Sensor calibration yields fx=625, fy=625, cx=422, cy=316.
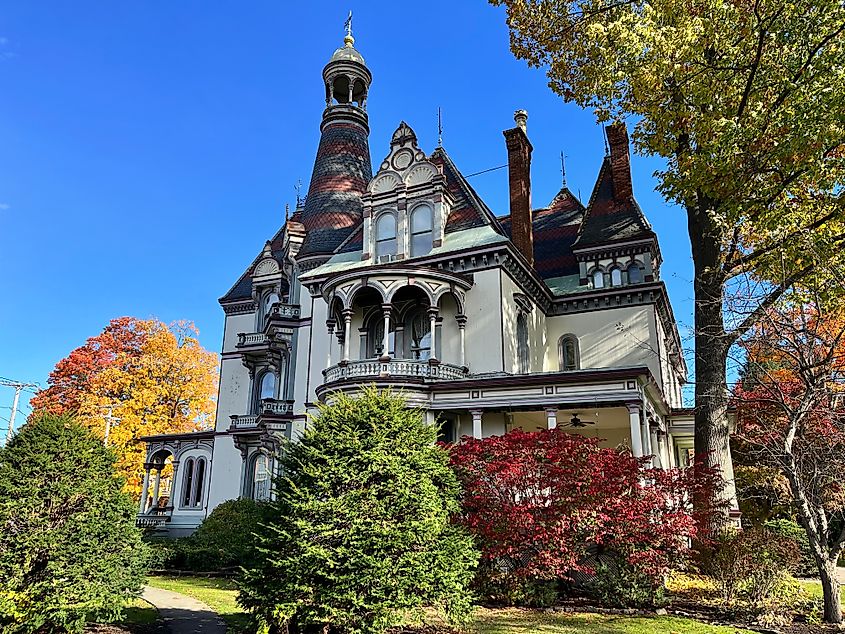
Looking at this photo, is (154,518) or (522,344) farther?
(154,518)

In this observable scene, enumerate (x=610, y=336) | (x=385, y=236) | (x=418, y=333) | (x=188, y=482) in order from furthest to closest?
1. (x=188, y=482)
2. (x=610, y=336)
3. (x=385, y=236)
4. (x=418, y=333)

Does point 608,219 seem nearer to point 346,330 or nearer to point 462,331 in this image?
point 462,331

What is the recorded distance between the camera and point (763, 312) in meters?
12.3

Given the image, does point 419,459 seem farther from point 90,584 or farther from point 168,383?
point 168,383

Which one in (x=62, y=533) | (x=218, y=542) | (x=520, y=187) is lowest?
(x=218, y=542)

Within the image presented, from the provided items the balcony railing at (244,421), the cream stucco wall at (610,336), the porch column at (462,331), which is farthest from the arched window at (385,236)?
the balcony railing at (244,421)

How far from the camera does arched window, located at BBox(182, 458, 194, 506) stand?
3409 centimetres

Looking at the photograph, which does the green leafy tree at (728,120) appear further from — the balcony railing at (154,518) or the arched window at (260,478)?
the balcony railing at (154,518)

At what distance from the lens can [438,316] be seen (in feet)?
75.2

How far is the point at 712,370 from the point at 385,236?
1391 cm

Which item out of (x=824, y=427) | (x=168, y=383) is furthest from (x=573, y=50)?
(x=168, y=383)

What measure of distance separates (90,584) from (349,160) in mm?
28252

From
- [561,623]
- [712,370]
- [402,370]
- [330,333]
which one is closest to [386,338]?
[402,370]

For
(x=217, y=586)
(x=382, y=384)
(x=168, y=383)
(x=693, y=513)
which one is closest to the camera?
(x=693, y=513)
